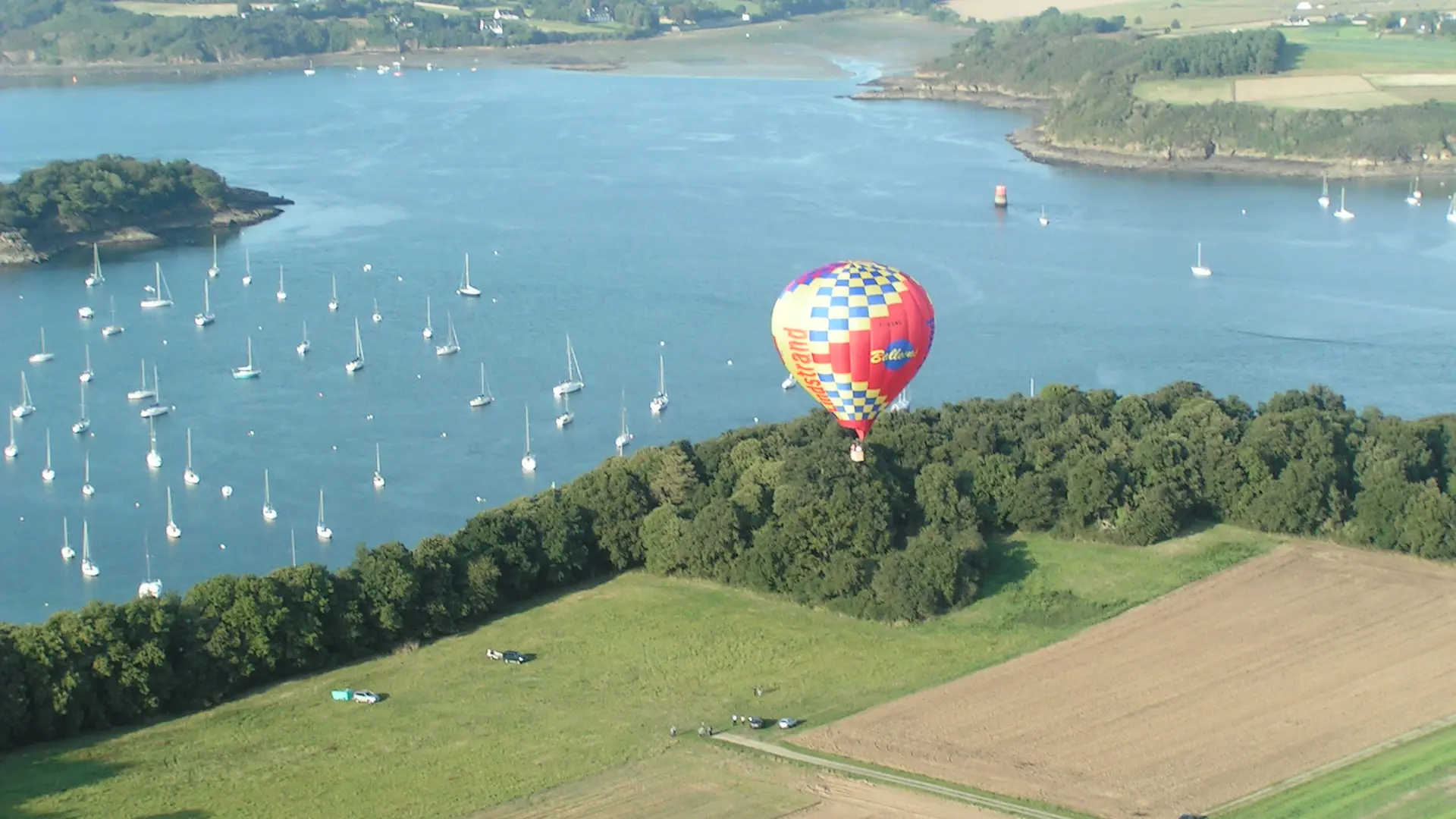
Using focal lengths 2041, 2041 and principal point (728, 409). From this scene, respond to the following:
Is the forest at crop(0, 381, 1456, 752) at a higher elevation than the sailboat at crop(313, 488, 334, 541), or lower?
higher

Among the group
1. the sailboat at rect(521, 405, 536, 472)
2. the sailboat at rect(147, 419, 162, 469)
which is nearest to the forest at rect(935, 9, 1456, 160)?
the sailboat at rect(521, 405, 536, 472)

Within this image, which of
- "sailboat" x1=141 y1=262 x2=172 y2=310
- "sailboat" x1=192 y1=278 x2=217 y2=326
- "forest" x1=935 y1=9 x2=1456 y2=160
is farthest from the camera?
"forest" x1=935 y1=9 x2=1456 y2=160

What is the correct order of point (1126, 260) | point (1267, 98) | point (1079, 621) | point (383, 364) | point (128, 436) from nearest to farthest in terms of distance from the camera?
1. point (1079, 621)
2. point (128, 436)
3. point (383, 364)
4. point (1126, 260)
5. point (1267, 98)

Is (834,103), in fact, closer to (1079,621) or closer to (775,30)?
(775,30)

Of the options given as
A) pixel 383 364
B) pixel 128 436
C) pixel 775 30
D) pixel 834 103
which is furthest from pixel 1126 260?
pixel 775 30

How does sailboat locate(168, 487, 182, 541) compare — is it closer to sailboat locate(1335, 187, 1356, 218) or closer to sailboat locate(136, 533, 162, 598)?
sailboat locate(136, 533, 162, 598)

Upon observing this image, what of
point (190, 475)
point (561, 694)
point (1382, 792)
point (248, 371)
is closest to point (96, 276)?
point (248, 371)
